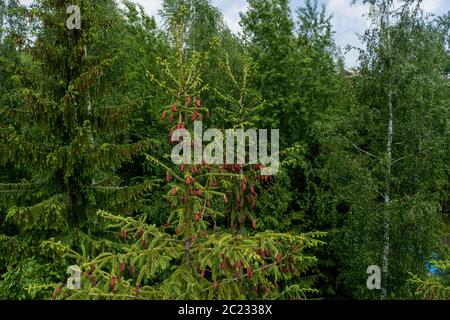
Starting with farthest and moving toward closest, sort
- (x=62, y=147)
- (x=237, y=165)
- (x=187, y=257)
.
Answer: (x=62, y=147), (x=237, y=165), (x=187, y=257)

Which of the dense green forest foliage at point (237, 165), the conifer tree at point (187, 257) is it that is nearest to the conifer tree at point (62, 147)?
the dense green forest foliage at point (237, 165)

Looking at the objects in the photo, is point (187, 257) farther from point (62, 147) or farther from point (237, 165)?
point (62, 147)

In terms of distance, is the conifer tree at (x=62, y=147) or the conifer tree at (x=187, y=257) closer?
the conifer tree at (x=187, y=257)

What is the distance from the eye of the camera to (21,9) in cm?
923

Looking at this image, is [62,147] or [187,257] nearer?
[187,257]

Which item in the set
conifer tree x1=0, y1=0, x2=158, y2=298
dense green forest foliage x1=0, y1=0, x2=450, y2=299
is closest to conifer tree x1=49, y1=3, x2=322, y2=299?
dense green forest foliage x1=0, y1=0, x2=450, y2=299

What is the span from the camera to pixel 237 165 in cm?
726

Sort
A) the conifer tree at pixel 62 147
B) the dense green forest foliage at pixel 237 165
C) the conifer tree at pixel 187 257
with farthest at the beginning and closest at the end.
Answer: the conifer tree at pixel 62 147 < the dense green forest foliage at pixel 237 165 < the conifer tree at pixel 187 257

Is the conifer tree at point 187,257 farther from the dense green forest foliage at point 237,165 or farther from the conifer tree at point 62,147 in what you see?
the conifer tree at point 62,147

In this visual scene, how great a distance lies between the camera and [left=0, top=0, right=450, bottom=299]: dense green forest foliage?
6.32 meters

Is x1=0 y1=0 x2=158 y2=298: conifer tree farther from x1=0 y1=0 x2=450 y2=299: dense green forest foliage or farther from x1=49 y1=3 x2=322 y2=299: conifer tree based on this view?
x1=49 y1=3 x2=322 y2=299: conifer tree

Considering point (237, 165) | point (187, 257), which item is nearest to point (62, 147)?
point (237, 165)

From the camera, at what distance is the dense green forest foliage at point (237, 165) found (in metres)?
6.32
